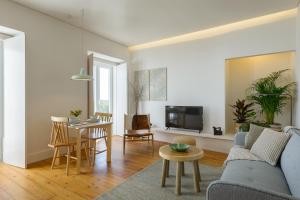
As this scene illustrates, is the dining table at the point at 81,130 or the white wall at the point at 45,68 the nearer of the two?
the dining table at the point at 81,130

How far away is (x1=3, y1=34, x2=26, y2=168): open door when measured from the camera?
3.03 metres

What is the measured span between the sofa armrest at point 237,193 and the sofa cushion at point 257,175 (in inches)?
11.2

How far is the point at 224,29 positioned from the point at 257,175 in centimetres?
330

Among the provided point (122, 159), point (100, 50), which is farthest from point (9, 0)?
point (122, 159)

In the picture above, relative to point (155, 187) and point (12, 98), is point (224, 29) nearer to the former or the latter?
point (155, 187)

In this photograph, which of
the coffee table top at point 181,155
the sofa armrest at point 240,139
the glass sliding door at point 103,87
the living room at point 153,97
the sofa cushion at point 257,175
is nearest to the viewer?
the sofa cushion at point 257,175

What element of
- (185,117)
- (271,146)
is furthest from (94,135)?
(271,146)

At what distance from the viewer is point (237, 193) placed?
112 centimetres

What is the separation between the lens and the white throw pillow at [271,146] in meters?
1.96

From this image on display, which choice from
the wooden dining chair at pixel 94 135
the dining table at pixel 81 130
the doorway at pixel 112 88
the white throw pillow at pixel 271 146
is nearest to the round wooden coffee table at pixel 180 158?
the white throw pillow at pixel 271 146

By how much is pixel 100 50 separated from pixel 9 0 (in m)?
1.95

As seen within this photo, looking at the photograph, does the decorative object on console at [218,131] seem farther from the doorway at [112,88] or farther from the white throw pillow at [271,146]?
the doorway at [112,88]

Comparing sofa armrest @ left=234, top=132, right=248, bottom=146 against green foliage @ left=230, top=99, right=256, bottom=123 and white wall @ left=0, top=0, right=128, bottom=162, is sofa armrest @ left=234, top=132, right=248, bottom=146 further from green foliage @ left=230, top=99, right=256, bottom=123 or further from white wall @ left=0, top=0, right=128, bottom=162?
white wall @ left=0, top=0, right=128, bottom=162

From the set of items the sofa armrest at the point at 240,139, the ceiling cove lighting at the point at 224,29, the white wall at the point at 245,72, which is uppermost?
the ceiling cove lighting at the point at 224,29
